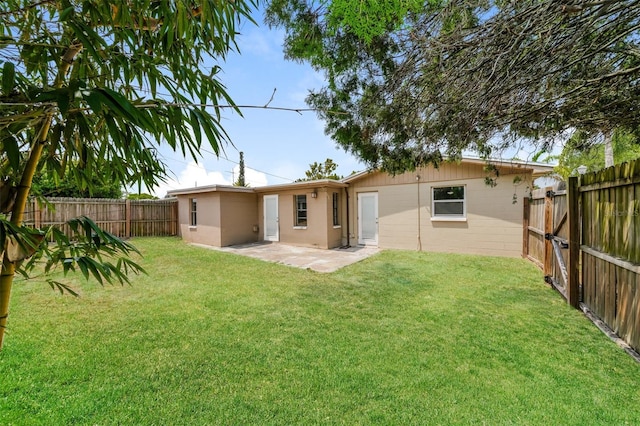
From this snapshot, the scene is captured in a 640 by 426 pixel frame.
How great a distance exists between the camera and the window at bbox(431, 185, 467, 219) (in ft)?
29.9

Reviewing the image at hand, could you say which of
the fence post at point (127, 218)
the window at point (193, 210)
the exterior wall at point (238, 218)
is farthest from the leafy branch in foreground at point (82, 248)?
the fence post at point (127, 218)

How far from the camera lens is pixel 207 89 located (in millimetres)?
1630

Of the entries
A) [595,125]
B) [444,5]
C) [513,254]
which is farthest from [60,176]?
[513,254]

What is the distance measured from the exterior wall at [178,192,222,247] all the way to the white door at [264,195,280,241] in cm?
200

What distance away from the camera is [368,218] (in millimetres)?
10914

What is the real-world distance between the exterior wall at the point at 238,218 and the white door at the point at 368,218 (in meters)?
4.51

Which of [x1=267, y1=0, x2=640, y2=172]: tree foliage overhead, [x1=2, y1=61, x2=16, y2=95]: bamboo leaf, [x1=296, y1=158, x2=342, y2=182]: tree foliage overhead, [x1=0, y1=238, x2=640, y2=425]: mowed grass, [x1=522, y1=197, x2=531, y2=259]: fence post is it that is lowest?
[x1=0, y1=238, x2=640, y2=425]: mowed grass

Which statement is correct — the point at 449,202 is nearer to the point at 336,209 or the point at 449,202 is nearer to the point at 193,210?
the point at 336,209

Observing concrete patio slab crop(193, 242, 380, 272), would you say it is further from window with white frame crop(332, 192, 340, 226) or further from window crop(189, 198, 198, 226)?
window crop(189, 198, 198, 226)

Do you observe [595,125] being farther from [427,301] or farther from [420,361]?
[420,361]

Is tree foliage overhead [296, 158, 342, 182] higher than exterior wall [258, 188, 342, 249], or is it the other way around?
tree foliage overhead [296, 158, 342, 182]

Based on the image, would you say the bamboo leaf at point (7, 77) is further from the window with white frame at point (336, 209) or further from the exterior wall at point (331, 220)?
the window with white frame at point (336, 209)

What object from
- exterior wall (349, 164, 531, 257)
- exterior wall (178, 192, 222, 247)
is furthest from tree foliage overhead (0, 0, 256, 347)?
exterior wall (178, 192, 222, 247)

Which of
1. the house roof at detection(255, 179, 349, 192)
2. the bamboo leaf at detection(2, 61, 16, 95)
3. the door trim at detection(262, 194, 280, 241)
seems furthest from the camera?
the door trim at detection(262, 194, 280, 241)
